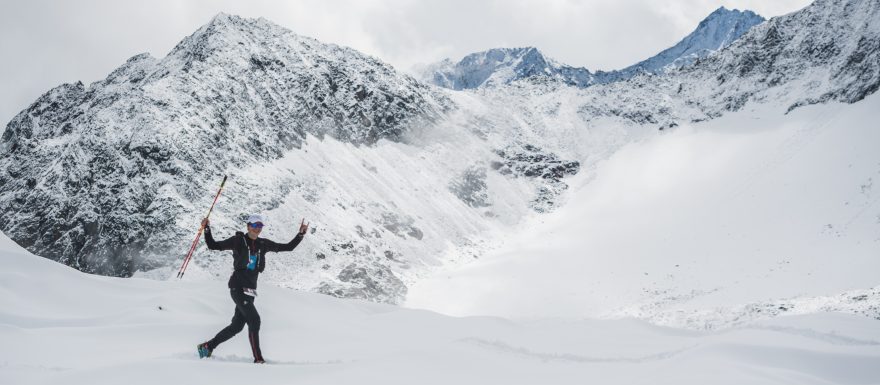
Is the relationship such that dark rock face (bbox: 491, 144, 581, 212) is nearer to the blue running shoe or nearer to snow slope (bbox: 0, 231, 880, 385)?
snow slope (bbox: 0, 231, 880, 385)

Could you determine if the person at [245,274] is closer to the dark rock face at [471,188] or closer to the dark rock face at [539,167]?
the dark rock face at [471,188]

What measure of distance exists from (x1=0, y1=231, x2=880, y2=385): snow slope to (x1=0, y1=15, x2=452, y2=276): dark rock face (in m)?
42.6

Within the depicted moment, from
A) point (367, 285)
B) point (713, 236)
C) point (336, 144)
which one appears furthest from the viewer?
point (336, 144)

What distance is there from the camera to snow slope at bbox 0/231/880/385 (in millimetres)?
6316

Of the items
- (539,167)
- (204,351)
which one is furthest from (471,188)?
(204,351)

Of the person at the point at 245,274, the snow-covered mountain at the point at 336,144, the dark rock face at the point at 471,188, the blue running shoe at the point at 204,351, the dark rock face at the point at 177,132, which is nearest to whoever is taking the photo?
the blue running shoe at the point at 204,351

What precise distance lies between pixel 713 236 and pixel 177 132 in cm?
5607

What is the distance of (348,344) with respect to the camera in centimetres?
970

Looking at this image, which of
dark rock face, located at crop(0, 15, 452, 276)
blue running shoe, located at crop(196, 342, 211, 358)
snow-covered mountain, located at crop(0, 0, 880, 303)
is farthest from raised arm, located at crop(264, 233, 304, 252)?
dark rock face, located at crop(0, 15, 452, 276)

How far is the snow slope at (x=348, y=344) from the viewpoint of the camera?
6.32m

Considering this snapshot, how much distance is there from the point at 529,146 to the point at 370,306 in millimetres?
85995

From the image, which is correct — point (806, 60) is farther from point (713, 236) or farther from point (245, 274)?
point (245, 274)

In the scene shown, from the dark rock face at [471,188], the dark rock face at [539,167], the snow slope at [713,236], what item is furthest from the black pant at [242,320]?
the dark rock face at [539,167]

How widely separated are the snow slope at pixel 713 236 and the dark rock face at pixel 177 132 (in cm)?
2585
